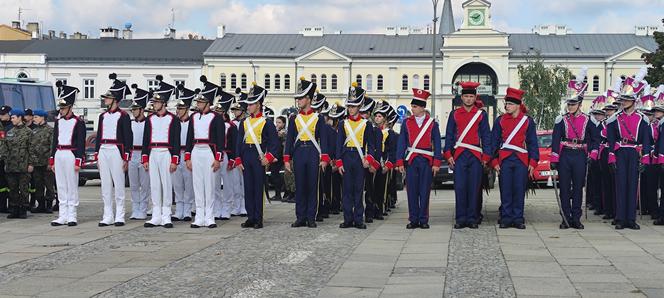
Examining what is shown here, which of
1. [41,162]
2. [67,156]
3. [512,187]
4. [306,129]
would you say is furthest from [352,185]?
[41,162]

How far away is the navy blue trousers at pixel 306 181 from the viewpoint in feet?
50.0

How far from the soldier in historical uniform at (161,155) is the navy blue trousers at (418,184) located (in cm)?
359

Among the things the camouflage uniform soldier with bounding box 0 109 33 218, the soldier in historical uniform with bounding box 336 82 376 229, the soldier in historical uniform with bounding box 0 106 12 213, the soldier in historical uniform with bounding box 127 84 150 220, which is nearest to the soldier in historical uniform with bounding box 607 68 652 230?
the soldier in historical uniform with bounding box 336 82 376 229

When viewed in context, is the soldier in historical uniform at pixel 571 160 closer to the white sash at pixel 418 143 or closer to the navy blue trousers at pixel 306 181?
the white sash at pixel 418 143

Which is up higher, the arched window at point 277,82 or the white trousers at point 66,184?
the arched window at point 277,82

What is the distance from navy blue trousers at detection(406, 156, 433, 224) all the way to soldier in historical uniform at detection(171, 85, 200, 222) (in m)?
3.72

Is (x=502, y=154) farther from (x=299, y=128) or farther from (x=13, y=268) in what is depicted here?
(x=13, y=268)

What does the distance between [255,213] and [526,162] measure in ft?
13.5

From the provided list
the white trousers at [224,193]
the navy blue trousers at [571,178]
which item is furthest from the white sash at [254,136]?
the navy blue trousers at [571,178]

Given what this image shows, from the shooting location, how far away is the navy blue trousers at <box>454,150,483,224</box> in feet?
49.4

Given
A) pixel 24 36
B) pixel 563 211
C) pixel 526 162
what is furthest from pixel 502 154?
pixel 24 36

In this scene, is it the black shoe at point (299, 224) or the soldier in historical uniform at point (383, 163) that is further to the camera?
the soldier in historical uniform at point (383, 163)

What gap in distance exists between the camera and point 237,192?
17734 millimetres

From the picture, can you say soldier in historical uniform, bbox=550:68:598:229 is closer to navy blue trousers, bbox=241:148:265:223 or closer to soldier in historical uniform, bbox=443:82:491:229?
soldier in historical uniform, bbox=443:82:491:229
